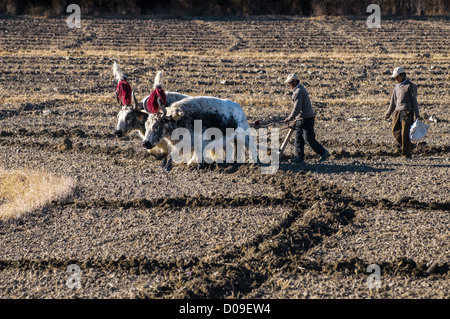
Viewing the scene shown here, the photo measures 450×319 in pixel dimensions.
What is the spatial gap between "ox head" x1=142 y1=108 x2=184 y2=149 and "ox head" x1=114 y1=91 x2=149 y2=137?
3.14 ft

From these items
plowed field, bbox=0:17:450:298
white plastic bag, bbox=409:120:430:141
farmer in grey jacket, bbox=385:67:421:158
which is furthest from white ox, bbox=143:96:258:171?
white plastic bag, bbox=409:120:430:141

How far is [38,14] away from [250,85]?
25.3 m

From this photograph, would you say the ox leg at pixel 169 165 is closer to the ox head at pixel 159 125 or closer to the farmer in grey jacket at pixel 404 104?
the ox head at pixel 159 125

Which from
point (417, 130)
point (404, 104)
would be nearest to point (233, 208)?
point (417, 130)

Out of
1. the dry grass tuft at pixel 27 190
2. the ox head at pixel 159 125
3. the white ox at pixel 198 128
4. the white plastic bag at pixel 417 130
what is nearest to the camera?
the dry grass tuft at pixel 27 190

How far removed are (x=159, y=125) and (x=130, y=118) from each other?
1.23 metres

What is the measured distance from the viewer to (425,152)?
505 inches

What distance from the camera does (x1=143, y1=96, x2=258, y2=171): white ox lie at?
1114cm

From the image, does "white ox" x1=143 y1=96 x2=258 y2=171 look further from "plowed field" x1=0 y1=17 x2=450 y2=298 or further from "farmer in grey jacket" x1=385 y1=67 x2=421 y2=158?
"farmer in grey jacket" x1=385 y1=67 x2=421 y2=158

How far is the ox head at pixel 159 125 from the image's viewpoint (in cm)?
1102

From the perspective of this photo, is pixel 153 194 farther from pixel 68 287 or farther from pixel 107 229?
pixel 68 287

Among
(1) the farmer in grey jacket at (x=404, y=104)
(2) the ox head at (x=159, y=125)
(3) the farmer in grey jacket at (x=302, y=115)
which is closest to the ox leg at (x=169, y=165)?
(2) the ox head at (x=159, y=125)

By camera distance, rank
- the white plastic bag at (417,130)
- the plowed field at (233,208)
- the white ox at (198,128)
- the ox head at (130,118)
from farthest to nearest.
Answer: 1. the ox head at (130,118)
2. the white plastic bag at (417,130)
3. the white ox at (198,128)
4. the plowed field at (233,208)

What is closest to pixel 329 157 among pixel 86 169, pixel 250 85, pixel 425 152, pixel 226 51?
pixel 425 152
